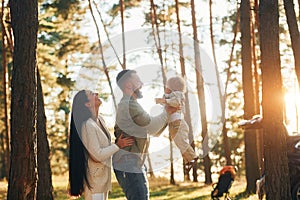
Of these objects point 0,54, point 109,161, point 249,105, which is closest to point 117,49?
point 0,54

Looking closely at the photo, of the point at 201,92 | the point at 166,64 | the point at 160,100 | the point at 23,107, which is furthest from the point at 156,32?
the point at 160,100

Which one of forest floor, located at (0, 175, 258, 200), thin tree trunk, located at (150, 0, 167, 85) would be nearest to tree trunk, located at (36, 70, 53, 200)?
forest floor, located at (0, 175, 258, 200)

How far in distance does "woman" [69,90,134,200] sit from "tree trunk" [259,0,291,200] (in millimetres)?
3779

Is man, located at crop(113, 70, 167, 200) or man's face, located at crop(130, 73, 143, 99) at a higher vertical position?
man's face, located at crop(130, 73, 143, 99)

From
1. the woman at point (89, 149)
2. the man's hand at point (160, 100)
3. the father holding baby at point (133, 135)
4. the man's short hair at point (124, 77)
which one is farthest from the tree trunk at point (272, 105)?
the woman at point (89, 149)

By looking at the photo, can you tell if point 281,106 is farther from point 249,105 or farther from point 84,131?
point 249,105

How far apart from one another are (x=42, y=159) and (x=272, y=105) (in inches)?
195

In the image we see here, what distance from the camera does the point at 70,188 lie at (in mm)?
6758

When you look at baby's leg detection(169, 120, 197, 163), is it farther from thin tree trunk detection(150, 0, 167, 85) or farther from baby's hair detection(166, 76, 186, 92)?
thin tree trunk detection(150, 0, 167, 85)

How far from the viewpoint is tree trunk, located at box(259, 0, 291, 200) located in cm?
966

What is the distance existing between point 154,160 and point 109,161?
32.3 m

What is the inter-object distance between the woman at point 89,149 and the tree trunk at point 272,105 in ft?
12.4

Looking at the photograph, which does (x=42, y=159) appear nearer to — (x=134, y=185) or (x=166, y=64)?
(x=134, y=185)

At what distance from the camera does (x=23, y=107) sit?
27.7 ft
